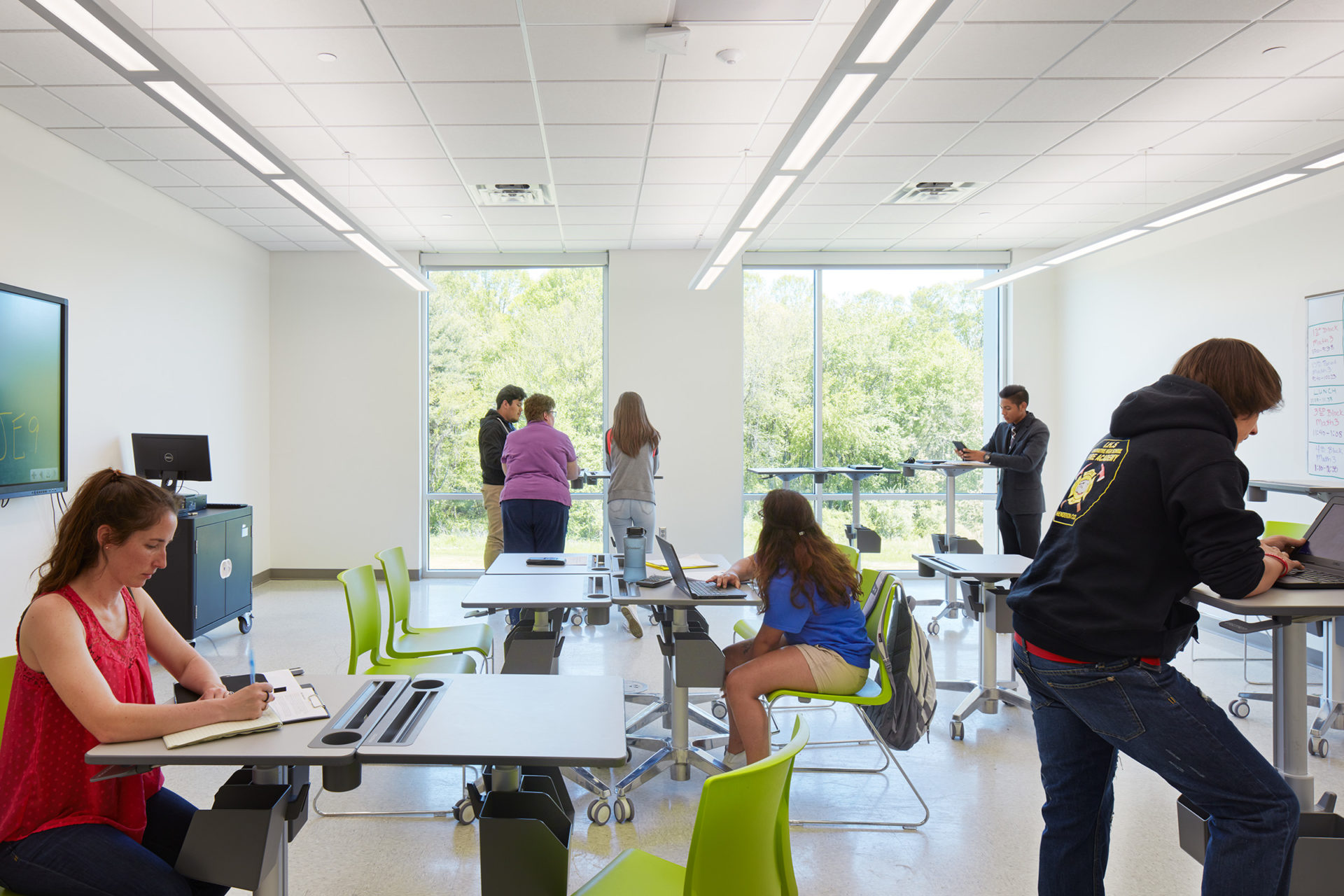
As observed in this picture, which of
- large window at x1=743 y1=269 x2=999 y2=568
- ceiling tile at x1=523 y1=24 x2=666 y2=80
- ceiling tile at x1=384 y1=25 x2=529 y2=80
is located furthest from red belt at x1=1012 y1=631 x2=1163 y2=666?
large window at x1=743 y1=269 x2=999 y2=568

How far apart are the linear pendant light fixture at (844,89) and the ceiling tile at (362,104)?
5.92 ft

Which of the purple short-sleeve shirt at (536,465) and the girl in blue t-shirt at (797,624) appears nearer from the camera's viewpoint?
the girl in blue t-shirt at (797,624)

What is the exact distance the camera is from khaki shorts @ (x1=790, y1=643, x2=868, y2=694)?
2811 millimetres

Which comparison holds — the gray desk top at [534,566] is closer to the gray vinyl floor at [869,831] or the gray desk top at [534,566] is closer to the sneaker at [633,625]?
the gray vinyl floor at [869,831]

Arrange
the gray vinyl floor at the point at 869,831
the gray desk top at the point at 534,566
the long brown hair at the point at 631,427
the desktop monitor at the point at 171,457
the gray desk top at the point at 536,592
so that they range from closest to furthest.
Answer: the gray vinyl floor at the point at 869,831
the gray desk top at the point at 536,592
the gray desk top at the point at 534,566
the long brown hair at the point at 631,427
the desktop monitor at the point at 171,457

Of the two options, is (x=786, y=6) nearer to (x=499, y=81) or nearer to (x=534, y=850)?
(x=499, y=81)

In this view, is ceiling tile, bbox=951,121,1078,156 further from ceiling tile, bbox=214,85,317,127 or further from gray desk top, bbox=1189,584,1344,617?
ceiling tile, bbox=214,85,317,127

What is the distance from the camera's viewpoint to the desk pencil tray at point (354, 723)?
159cm

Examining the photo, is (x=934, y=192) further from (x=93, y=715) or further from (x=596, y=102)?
(x=93, y=715)

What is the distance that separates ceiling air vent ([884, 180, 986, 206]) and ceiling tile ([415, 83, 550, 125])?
2.64m

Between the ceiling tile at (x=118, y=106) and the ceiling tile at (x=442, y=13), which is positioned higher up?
the ceiling tile at (x=118, y=106)

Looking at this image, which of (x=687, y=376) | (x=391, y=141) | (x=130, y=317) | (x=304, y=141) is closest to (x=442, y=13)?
(x=391, y=141)

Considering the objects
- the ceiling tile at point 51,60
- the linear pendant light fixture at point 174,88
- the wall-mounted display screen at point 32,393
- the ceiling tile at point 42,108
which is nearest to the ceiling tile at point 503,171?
the linear pendant light fixture at point 174,88

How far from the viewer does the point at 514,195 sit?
5586 millimetres
